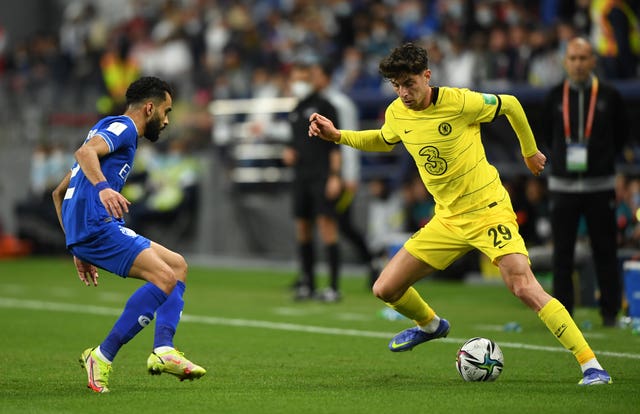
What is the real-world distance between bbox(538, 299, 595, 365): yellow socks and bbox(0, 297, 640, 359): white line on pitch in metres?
1.52

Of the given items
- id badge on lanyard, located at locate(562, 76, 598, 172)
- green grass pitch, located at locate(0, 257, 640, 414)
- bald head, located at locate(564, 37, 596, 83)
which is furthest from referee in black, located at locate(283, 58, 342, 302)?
bald head, located at locate(564, 37, 596, 83)

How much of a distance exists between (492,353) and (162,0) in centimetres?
2460

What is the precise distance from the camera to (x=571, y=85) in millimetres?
10969

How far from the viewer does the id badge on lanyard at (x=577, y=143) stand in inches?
428

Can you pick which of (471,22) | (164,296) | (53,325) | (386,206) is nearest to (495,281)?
(386,206)

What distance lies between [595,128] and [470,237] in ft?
11.0

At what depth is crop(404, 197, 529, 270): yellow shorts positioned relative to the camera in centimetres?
790

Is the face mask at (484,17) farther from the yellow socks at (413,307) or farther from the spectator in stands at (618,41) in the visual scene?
the yellow socks at (413,307)

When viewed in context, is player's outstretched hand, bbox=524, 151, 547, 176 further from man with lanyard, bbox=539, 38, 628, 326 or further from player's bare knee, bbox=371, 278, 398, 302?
man with lanyard, bbox=539, 38, 628, 326

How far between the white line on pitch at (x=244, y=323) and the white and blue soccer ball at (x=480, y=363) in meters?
1.50

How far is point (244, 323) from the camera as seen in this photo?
39.3 feet

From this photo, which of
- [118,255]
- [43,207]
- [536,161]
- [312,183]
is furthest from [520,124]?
[43,207]

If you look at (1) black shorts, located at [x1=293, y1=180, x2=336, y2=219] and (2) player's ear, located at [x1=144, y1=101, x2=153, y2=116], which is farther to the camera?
(1) black shorts, located at [x1=293, y1=180, x2=336, y2=219]

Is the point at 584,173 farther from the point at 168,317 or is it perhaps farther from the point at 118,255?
the point at 118,255
